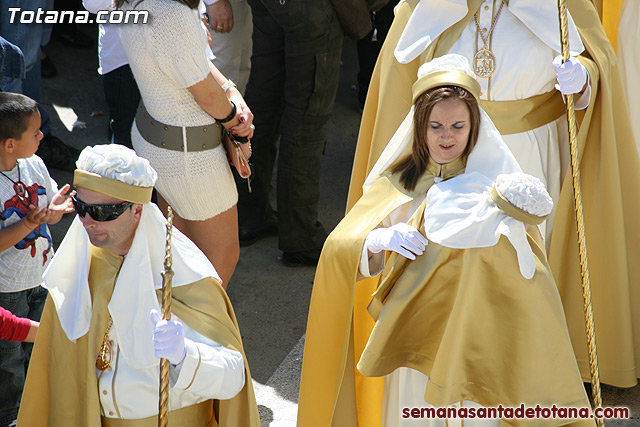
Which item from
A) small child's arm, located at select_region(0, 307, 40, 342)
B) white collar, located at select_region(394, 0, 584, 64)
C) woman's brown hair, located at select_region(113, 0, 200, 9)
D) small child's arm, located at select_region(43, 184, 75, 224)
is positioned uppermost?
woman's brown hair, located at select_region(113, 0, 200, 9)

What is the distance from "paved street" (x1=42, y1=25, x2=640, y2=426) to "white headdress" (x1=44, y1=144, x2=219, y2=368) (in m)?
1.55

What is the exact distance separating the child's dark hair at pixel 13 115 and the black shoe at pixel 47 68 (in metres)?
3.91

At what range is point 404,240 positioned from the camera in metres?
3.00

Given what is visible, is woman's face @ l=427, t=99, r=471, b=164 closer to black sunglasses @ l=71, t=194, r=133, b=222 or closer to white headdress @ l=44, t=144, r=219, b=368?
white headdress @ l=44, t=144, r=219, b=368

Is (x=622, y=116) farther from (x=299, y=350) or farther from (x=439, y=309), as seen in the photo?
(x=299, y=350)

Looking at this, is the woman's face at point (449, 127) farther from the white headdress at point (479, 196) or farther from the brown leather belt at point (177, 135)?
the brown leather belt at point (177, 135)

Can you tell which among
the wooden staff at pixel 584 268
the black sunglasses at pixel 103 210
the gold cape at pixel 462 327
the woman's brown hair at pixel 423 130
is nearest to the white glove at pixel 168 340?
the black sunglasses at pixel 103 210

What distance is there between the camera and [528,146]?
4.04 metres

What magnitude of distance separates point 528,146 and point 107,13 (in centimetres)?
201

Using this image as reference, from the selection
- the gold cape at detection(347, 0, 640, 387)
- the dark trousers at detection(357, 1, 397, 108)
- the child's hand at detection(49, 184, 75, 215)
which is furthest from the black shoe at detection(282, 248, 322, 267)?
the dark trousers at detection(357, 1, 397, 108)

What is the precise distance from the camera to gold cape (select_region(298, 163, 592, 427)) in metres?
2.90

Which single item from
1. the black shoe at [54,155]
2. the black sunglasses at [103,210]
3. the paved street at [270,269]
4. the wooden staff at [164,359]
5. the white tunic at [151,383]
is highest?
the black sunglasses at [103,210]

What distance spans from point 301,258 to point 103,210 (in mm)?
2822

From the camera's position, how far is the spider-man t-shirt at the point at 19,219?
364 centimetres
